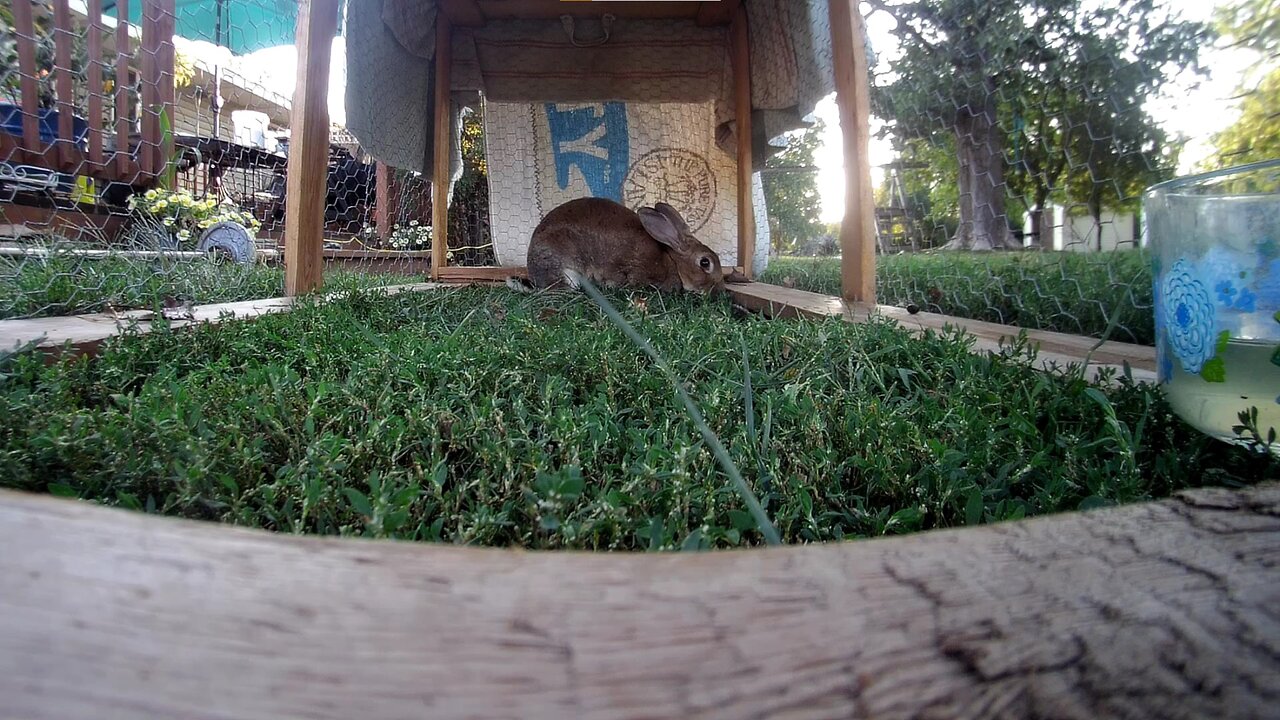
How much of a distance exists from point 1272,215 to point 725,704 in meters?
1.17

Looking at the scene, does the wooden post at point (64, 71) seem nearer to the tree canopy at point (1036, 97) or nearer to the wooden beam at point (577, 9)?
the wooden beam at point (577, 9)

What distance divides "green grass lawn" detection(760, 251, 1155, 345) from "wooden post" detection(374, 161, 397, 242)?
4600 mm

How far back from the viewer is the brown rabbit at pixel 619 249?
3.86m

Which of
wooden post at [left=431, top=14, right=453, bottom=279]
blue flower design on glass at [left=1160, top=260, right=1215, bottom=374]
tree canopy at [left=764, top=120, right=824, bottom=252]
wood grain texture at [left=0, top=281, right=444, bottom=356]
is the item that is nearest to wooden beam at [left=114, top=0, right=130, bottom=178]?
wooden post at [left=431, top=14, right=453, bottom=279]

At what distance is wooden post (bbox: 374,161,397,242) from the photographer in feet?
23.5

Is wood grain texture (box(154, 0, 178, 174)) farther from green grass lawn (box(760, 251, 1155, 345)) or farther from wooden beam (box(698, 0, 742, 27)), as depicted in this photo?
green grass lawn (box(760, 251, 1155, 345))

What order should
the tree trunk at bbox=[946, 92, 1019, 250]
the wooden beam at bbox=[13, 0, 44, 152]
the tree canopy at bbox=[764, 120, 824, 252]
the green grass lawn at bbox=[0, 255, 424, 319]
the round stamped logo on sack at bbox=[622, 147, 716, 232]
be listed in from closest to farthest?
the green grass lawn at bbox=[0, 255, 424, 319]
the wooden beam at bbox=[13, 0, 44, 152]
the tree trunk at bbox=[946, 92, 1019, 250]
the round stamped logo on sack at bbox=[622, 147, 716, 232]
the tree canopy at bbox=[764, 120, 824, 252]

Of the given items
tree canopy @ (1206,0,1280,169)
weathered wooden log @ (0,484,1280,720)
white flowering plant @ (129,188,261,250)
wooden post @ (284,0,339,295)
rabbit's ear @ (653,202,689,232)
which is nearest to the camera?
weathered wooden log @ (0,484,1280,720)

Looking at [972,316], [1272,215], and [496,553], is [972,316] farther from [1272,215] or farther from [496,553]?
[496,553]

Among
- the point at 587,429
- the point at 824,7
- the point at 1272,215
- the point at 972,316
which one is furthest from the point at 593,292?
the point at 824,7

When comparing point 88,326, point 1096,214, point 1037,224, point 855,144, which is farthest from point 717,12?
point 88,326

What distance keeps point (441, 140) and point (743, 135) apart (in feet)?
6.00

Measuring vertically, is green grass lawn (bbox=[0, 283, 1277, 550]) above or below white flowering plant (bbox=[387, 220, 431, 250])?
below

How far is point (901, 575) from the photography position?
0.40 m
